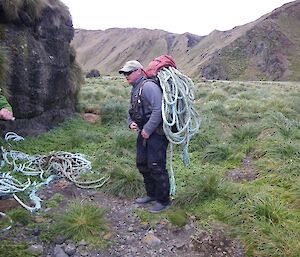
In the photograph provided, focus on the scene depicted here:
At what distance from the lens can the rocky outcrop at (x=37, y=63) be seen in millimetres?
6820

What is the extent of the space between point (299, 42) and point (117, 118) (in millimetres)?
93705

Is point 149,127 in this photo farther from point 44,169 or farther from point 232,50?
point 232,50

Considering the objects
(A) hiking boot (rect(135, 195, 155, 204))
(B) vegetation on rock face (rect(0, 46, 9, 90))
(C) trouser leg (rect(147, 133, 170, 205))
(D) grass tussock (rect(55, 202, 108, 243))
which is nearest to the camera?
(D) grass tussock (rect(55, 202, 108, 243))

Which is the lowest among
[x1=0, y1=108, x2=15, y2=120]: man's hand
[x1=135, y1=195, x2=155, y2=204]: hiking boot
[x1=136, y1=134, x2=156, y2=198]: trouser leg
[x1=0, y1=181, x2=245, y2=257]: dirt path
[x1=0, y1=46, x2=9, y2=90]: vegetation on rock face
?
[x1=0, y1=181, x2=245, y2=257]: dirt path

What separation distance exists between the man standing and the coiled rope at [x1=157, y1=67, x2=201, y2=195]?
101 millimetres

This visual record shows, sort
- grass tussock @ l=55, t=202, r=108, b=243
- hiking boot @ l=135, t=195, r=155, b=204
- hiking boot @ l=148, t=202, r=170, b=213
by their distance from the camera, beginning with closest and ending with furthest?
grass tussock @ l=55, t=202, r=108, b=243 < hiking boot @ l=148, t=202, r=170, b=213 < hiking boot @ l=135, t=195, r=155, b=204

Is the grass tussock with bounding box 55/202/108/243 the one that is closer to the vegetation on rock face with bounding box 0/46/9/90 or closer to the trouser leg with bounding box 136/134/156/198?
the trouser leg with bounding box 136/134/156/198

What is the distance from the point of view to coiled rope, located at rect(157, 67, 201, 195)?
4.25m

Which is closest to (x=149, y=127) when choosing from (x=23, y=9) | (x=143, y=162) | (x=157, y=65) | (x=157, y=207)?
(x=143, y=162)

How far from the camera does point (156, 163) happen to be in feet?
14.2

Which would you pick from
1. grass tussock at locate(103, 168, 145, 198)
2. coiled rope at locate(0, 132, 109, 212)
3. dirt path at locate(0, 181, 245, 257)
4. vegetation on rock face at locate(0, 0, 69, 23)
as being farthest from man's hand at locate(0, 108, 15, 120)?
vegetation on rock face at locate(0, 0, 69, 23)

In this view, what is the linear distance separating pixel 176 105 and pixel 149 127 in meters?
0.56

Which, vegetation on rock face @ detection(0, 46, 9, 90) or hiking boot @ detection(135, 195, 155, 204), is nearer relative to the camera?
hiking boot @ detection(135, 195, 155, 204)

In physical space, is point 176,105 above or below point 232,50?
below
